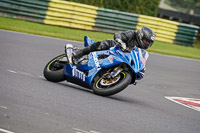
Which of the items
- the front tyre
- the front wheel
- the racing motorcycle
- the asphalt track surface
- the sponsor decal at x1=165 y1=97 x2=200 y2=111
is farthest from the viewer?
the sponsor decal at x1=165 y1=97 x2=200 y2=111

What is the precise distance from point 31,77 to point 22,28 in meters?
8.96

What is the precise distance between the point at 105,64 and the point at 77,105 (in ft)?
4.71

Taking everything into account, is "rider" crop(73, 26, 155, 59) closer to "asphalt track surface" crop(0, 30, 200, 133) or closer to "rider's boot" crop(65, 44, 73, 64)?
"rider's boot" crop(65, 44, 73, 64)

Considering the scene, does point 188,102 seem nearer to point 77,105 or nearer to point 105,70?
point 105,70

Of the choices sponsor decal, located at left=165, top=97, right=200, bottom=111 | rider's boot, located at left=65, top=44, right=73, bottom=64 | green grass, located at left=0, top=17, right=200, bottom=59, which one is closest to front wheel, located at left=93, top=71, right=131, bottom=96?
rider's boot, located at left=65, top=44, right=73, bottom=64

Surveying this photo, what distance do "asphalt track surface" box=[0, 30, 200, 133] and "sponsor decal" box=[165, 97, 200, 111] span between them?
0.80 ft

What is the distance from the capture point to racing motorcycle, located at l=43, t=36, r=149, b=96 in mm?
7359

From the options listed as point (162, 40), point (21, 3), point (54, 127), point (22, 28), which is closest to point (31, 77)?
point (54, 127)

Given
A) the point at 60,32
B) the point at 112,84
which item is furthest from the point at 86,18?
the point at 112,84

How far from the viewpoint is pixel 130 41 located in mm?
7797

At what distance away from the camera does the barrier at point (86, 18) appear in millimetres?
19312

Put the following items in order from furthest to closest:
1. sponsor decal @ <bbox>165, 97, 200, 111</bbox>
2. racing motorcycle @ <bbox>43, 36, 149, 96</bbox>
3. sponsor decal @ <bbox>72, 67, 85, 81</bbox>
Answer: sponsor decal @ <bbox>165, 97, 200, 111</bbox> < sponsor decal @ <bbox>72, 67, 85, 81</bbox> < racing motorcycle @ <bbox>43, 36, 149, 96</bbox>

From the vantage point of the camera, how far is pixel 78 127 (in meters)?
5.20

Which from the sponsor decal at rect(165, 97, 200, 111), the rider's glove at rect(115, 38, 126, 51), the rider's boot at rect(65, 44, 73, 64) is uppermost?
the rider's glove at rect(115, 38, 126, 51)
